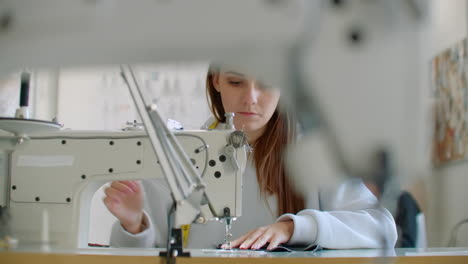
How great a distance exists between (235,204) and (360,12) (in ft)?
2.13

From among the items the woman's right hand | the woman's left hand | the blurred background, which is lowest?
the woman's left hand

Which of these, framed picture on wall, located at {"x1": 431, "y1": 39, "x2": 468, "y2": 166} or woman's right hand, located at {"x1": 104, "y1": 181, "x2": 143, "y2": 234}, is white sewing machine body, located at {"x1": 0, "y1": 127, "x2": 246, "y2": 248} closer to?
woman's right hand, located at {"x1": 104, "y1": 181, "x2": 143, "y2": 234}

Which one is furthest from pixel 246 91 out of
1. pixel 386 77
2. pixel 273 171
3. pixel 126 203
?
pixel 273 171

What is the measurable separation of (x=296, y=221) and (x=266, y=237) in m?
0.07

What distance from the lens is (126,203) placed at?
1.03 metres

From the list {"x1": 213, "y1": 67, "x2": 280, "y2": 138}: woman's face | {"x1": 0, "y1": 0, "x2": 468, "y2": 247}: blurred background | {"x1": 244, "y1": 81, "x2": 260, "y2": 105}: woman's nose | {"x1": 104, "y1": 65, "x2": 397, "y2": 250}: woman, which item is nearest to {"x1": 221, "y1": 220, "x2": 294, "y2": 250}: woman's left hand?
{"x1": 104, "y1": 65, "x2": 397, "y2": 250}: woman

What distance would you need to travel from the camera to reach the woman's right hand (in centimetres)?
99

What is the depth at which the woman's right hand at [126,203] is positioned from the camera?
987 millimetres

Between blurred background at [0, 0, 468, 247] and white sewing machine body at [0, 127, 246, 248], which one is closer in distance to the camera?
blurred background at [0, 0, 468, 247]

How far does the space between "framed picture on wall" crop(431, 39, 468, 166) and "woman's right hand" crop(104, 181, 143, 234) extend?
2.53ft

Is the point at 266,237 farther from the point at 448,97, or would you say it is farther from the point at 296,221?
the point at 448,97

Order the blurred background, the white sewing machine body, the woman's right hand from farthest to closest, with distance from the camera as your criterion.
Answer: the woman's right hand < the white sewing machine body < the blurred background

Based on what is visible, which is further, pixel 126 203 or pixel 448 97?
pixel 126 203

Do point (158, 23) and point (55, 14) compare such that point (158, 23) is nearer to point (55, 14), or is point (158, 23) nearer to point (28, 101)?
point (55, 14)
